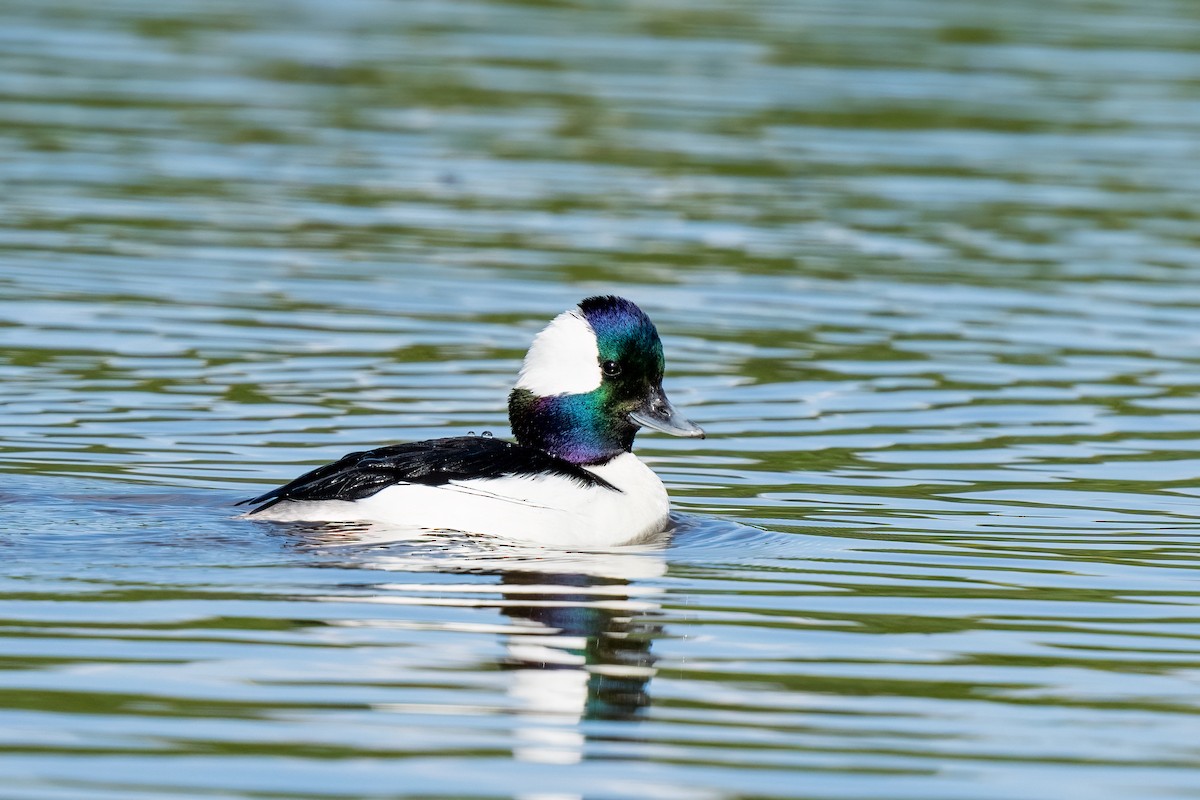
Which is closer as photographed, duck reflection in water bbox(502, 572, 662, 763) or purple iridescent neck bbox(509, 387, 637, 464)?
duck reflection in water bbox(502, 572, 662, 763)

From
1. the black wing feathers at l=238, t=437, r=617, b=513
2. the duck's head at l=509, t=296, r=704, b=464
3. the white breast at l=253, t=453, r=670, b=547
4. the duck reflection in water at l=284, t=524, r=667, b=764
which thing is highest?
the duck's head at l=509, t=296, r=704, b=464

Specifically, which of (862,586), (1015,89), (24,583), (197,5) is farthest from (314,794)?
(197,5)

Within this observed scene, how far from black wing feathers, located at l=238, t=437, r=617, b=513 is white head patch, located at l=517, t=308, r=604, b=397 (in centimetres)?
50

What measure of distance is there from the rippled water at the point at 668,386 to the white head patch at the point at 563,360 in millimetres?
813

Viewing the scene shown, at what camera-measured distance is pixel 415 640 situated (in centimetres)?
782

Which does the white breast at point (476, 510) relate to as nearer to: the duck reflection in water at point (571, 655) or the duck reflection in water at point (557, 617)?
the duck reflection in water at point (557, 617)

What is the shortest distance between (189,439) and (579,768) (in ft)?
18.0

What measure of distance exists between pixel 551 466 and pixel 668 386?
3896mm

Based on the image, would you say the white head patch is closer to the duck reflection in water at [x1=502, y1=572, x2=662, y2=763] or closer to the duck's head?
the duck's head

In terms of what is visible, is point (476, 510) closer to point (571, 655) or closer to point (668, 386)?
point (571, 655)

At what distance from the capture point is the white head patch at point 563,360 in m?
10.0

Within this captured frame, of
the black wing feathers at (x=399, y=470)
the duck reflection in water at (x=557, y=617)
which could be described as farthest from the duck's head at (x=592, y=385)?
the duck reflection in water at (x=557, y=617)

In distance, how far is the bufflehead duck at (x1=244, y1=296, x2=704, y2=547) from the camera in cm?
947

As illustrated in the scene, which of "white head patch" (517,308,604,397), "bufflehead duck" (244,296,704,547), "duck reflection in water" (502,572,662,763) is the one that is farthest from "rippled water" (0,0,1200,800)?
"white head patch" (517,308,604,397)
